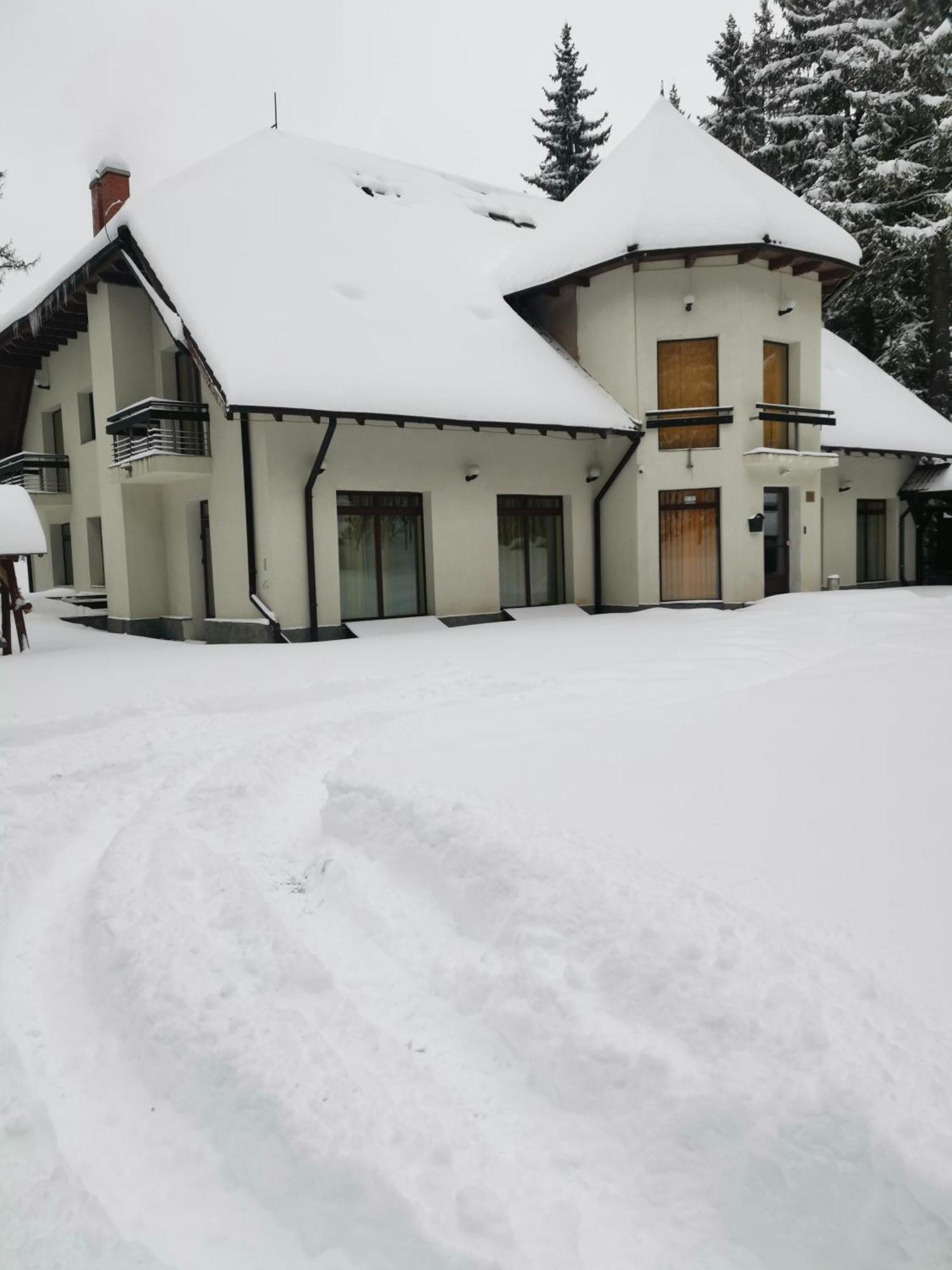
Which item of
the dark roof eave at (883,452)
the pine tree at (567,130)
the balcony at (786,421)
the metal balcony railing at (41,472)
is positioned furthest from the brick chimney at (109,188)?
the pine tree at (567,130)

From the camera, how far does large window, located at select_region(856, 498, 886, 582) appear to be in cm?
2211

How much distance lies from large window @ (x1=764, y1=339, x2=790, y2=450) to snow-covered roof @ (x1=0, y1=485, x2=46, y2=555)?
42.6 ft

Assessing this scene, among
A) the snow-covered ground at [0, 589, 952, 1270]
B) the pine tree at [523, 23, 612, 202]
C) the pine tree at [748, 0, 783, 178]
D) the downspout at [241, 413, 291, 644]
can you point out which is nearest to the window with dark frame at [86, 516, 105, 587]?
the downspout at [241, 413, 291, 644]

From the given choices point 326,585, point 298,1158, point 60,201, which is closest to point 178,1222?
point 298,1158

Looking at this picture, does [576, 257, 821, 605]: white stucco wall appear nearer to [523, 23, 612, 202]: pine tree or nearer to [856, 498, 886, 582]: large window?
[856, 498, 886, 582]: large window

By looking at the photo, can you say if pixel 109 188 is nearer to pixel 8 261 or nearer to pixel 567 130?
pixel 8 261

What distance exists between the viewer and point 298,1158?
2875mm

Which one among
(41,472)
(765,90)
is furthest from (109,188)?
(765,90)

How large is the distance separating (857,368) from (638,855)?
2256 cm

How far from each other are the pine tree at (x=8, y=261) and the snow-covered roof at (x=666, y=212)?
19.3m

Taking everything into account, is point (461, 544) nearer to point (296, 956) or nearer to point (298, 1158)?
point (296, 956)

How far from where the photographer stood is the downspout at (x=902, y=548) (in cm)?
2264

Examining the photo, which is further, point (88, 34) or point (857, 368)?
point (857, 368)

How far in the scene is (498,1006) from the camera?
11.6 ft
